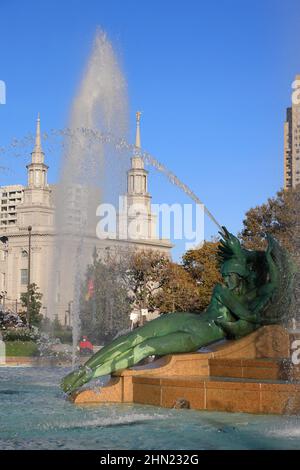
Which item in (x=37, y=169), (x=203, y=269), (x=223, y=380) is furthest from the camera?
(x=37, y=169)

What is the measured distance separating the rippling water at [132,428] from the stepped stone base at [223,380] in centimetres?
26

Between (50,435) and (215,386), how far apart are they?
10.7ft

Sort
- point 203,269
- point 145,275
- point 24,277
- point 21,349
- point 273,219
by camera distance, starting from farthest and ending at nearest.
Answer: point 24,277 < point 145,275 < point 203,269 < point 273,219 < point 21,349

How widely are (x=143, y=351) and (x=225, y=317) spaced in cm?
187

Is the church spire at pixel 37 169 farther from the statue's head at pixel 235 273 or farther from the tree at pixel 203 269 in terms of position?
the statue's head at pixel 235 273

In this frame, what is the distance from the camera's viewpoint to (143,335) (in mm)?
14039

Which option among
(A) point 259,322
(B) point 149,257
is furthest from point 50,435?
(B) point 149,257

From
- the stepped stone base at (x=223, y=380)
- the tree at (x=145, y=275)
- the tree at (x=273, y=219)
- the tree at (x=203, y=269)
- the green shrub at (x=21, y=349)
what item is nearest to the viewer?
the stepped stone base at (x=223, y=380)

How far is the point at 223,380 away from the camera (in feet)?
42.0

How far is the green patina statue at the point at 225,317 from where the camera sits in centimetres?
1368

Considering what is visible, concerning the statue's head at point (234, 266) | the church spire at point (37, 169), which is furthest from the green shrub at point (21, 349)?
the church spire at point (37, 169)

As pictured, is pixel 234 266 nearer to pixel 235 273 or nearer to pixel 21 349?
pixel 235 273

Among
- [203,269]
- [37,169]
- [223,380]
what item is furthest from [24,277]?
[223,380]

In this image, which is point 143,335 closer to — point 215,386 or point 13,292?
point 215,386
